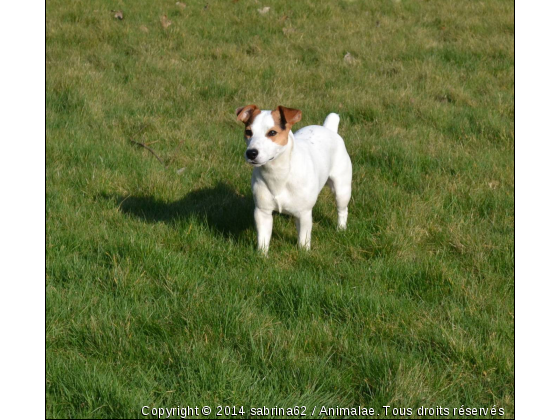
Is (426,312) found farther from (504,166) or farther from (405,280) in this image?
(504,166)

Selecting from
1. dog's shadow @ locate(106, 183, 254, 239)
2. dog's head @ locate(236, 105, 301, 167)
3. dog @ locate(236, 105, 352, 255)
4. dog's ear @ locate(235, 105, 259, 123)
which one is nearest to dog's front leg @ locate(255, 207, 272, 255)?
dog @ locate(236, 105, 352, 255)

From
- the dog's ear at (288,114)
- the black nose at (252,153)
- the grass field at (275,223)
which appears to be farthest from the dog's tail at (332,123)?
the black nose at (252,153)

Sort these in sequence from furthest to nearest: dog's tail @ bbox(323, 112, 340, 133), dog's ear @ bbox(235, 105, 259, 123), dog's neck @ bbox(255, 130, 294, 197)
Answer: dog's tail @ bbox(323, 112, 340, 133) < dog's neck @ bbox(255, 130, 294, 197) < dog's ear @ bbox(235, 105, 259, 123)

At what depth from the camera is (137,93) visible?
8.82m

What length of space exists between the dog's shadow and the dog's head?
3.96 feet

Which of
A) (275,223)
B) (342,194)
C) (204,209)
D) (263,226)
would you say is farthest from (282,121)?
(204,209)

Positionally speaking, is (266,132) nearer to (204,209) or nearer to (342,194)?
(342,194)

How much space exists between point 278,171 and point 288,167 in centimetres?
9

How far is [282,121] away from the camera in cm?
464

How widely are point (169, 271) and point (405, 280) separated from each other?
1.79 meters

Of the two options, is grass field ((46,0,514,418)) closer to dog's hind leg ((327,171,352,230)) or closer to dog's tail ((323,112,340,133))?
dog's hind leg ((327,171,352,230))

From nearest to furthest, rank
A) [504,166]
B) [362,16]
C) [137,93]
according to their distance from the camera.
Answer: [504,166]
[137,93]
[362,16]

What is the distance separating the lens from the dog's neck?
4.82 m

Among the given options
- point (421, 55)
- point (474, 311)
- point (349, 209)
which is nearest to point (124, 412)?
point (474, 311)
